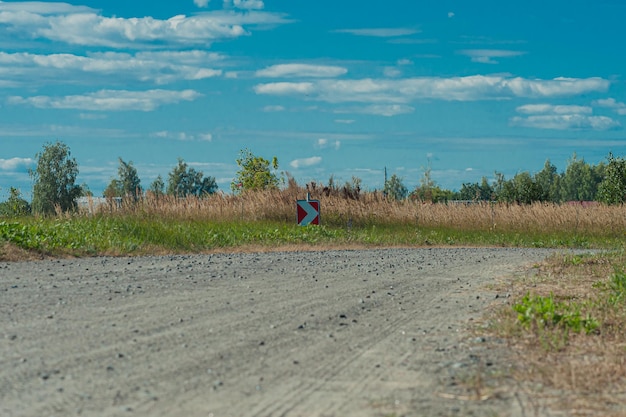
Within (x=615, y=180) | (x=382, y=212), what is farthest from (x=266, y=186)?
(x=615, y=180)

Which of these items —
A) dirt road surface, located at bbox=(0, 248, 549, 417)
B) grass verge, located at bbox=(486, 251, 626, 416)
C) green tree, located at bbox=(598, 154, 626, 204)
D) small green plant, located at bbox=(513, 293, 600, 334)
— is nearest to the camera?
dirt road surface, located at bbox=(0, 248, 549, 417)

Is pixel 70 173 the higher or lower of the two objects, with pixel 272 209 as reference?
higher

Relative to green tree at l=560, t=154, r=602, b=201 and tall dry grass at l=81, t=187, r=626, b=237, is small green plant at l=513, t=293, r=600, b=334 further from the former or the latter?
green tree at l=560, t=154, r=602, b=201

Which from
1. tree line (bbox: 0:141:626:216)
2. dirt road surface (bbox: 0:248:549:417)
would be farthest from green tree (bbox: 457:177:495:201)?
dirt road surface (bbox: 0:248:549:417)

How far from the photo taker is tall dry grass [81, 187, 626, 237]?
107 ft

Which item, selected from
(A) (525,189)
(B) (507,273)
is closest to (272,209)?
(B) (507,273)

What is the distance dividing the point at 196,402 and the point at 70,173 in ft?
339

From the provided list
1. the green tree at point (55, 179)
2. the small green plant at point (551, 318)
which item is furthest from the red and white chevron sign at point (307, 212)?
the green tree at point (55, 179)

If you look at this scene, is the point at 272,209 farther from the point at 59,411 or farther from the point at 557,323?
the point at 59,411

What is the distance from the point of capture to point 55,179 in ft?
340

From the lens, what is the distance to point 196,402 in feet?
19.5

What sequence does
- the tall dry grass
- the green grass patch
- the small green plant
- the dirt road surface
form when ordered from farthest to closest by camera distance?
the tall dry grass
the green grass patch
the small green plant
the dirt road surface

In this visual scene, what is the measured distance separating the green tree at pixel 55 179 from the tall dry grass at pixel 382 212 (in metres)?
72.4

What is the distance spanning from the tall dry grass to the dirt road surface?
17.8 meters
